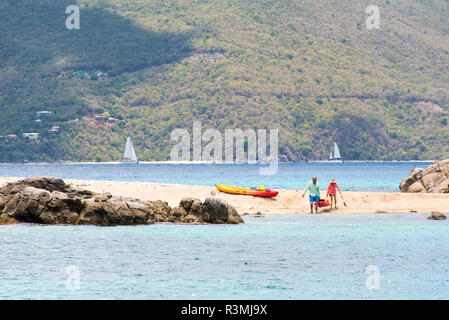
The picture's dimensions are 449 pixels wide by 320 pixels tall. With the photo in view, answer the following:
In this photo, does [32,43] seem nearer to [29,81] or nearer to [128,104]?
[29,81]

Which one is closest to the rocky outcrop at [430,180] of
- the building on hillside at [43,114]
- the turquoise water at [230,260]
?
the turquoise water at [230,260]

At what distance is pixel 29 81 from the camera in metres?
183

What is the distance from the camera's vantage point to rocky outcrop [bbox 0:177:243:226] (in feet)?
93.6

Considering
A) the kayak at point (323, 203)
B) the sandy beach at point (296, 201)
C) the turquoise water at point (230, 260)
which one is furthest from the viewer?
the sandy beach at point (296, 201)

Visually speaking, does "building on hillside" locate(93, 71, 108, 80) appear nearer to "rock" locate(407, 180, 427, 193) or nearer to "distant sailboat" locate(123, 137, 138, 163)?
"distant sailboat" locate(123, 137, 138, 163)

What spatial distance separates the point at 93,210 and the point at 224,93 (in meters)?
149

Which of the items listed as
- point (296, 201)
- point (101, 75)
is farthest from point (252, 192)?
point (101, 75)

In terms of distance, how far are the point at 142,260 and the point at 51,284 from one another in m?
3.97

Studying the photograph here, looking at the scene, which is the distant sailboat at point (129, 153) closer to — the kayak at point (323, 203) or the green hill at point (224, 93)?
the green hill at point (224, 93)

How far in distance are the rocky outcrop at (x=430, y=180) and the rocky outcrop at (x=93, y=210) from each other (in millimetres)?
14966

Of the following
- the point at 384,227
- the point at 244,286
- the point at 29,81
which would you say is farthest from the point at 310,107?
the point at 244,286

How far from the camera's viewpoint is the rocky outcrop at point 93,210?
93.6 feet

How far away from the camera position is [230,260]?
20641 mm

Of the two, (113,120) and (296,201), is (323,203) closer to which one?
(296,201)
